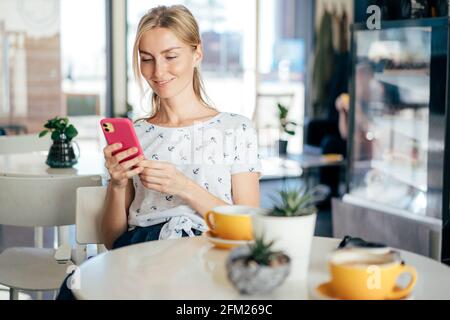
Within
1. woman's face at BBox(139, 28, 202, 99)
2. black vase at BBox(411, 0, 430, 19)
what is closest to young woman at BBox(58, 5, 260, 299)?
woman's face at BBox(139, 28, 202, 99)

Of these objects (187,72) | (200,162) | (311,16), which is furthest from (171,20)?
(311,16)

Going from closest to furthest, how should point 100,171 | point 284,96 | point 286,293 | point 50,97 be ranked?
point 286,293 < point 100,171 < point 50,97 < point 284,96

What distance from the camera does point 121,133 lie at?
1769 mm

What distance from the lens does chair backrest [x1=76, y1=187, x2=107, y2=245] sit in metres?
2.20

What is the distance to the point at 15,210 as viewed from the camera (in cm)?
275

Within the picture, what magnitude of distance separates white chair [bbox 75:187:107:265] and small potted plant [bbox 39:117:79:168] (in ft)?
3.28

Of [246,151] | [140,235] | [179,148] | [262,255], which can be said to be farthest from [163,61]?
[262,255]

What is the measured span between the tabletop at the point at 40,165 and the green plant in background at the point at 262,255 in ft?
6.05

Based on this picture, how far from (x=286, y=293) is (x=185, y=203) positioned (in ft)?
2.59

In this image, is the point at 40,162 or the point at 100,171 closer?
the point at 100,171

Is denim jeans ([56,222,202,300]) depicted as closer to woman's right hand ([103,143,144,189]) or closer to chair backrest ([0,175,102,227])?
woman's right hand ([103,143,144,189])

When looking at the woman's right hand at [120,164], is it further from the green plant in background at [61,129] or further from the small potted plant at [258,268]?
the green plant in background at [61,129]

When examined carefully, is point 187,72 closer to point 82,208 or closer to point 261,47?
point 82,208

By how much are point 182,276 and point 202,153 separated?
0.86m
